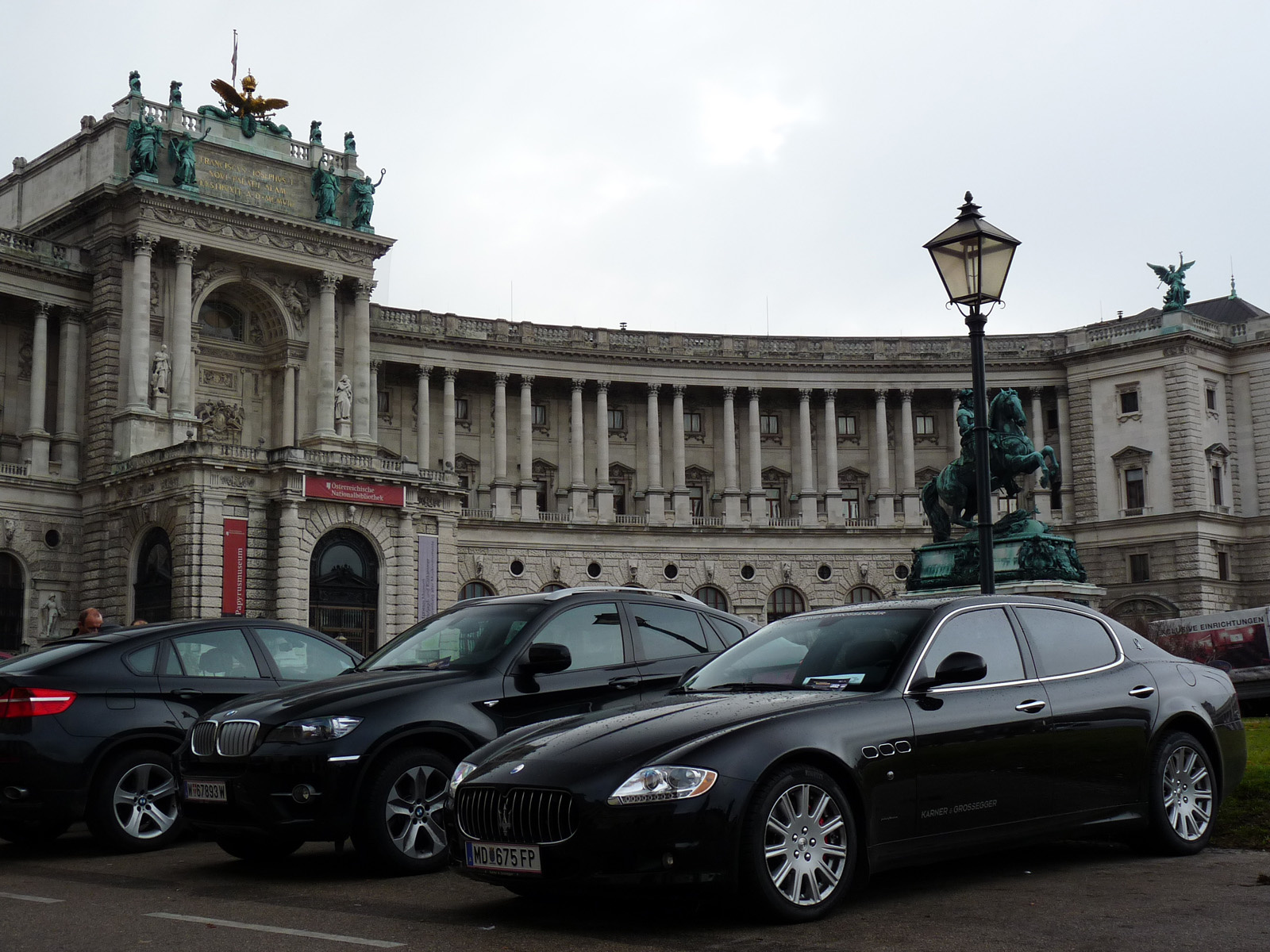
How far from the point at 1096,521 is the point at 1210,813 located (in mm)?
62462

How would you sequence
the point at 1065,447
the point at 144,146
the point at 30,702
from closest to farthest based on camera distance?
1. the point at 30,702
2. the point at 144,146
3. the point at 1065,447

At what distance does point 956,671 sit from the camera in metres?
8.38

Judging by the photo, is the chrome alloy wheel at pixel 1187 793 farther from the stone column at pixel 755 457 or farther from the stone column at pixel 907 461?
the stone column at pixel 907 461

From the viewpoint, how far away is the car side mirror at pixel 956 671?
838 cm

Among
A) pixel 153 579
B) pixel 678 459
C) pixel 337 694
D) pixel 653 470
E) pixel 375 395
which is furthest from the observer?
pixel 678 459

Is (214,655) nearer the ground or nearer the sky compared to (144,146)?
nearer the ground

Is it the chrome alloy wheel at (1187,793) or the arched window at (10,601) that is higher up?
the arched window at (10,601)

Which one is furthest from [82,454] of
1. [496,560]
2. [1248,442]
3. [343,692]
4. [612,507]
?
[1248,442]

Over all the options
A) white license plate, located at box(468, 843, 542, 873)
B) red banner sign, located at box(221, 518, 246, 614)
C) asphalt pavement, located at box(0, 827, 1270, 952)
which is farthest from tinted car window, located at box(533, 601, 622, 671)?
red banner sign, located at box(221, 518, 246, 614)

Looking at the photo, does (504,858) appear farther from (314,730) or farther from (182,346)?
(182,346)

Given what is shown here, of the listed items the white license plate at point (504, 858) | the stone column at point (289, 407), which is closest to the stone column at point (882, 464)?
the stone column at point (289, 407)

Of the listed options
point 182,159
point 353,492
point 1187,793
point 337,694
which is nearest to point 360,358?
point 182,159

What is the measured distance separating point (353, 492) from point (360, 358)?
1095 cm

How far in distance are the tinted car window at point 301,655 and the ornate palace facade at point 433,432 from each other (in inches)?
1244
